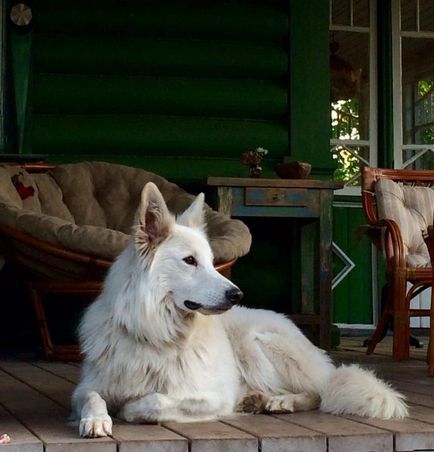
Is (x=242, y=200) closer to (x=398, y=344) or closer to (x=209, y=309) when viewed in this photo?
(x=398, y=344)

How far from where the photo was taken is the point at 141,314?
10.3 ft

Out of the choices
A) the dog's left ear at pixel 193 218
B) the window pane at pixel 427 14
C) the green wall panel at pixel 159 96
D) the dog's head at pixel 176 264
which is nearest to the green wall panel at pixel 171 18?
the green wall panel at pixel 159 96

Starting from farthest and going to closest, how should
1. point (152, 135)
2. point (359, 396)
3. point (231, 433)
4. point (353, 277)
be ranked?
point (353, 277) → point (152, 135) → point (359, 396) → point (231, 433)

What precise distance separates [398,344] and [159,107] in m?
2.09

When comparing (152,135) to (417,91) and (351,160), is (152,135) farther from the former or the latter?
(417,91)

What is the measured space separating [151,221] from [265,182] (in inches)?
99.2

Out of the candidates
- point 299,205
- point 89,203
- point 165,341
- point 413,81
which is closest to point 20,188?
point 89,203

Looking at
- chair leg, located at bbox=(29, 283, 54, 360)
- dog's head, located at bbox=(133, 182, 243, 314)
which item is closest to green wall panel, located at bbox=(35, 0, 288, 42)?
chair leg, located at bbox=(29, 283, 54, 360)

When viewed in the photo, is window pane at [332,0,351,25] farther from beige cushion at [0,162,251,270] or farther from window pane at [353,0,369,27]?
beige cushion at [0,162,251,270]

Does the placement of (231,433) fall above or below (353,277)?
below

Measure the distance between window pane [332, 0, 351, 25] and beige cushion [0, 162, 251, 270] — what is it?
7.56 ft

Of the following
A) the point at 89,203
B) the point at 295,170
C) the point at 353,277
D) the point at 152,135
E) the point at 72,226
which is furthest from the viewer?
the point at 353,277

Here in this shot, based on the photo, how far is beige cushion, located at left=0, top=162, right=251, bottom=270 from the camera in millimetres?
4824

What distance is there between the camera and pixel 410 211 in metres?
5.93
